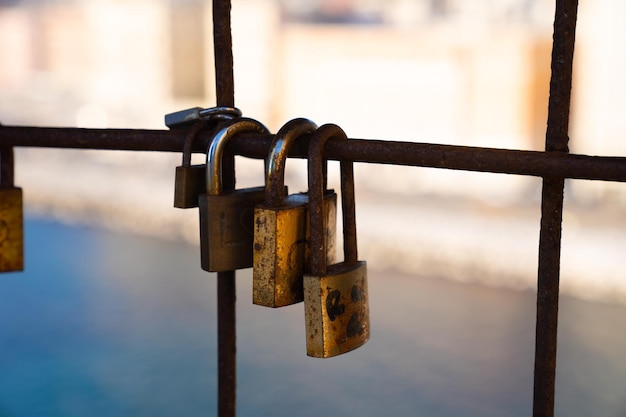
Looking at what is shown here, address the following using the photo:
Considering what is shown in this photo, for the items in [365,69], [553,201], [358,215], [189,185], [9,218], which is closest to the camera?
[553,201]

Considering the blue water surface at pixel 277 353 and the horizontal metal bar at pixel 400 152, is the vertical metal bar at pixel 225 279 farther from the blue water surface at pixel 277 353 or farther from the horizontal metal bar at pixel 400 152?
the blue water surface at pixel 277 353

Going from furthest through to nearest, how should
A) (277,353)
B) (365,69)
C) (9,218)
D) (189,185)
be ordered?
(365,69) < (277,353) < (9,218) < (189,185)

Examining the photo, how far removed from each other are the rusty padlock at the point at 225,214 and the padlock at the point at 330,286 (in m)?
0.06

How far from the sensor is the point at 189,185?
1.68 feet

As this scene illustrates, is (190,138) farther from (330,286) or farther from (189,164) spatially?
(330,286)

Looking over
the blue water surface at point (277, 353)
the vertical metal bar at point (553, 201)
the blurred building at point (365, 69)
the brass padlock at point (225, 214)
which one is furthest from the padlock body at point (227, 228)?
Answer: the blurred building at point (365, 69)

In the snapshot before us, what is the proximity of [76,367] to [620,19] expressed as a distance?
2285mm

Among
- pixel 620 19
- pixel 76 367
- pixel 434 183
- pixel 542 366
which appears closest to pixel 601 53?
pixel 620 19

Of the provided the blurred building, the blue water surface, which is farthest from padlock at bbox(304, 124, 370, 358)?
the blurred building

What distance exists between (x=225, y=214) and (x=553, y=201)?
0.61ft

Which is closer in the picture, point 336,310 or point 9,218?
point 336,310

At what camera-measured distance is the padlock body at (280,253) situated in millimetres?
456

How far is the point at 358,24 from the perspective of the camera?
3650 millimetres

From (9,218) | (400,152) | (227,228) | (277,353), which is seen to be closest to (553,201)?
(400,152)
